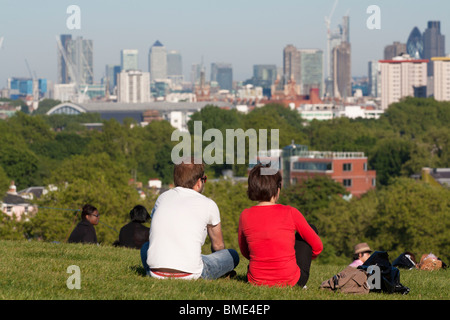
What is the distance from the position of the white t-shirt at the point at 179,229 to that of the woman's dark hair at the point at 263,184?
0.49 m

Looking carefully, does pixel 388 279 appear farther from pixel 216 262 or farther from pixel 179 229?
pixel 179 229

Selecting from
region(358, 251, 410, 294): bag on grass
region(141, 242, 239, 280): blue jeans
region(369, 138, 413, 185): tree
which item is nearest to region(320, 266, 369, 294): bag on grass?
region(358, 251, 410, 294): bag on grass

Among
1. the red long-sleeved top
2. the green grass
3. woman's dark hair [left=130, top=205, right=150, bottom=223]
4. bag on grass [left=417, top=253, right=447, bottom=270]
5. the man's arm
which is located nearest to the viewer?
the green grass

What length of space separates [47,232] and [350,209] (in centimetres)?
2278

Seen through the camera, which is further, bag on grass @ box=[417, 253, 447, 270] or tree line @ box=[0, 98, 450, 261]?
tree line @ box=[0, 98, 450, 261]

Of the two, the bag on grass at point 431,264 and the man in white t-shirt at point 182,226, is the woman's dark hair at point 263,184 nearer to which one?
the man in white t-shirt at point 182,226

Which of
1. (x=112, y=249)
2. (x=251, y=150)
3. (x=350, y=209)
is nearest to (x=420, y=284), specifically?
(x=112, y=249)

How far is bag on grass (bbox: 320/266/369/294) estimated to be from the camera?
332 inches

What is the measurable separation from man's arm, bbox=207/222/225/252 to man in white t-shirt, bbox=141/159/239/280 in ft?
0.17

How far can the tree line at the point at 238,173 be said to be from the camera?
39375 mm

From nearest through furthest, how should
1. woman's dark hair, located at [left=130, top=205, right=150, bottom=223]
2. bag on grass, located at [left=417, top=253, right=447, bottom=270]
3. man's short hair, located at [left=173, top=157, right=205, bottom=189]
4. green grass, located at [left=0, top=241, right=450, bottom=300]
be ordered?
green grass, located at [left=0, top=241, right=450, bottom=300] → man's short hair, located at [left=173, top=157, right=205, bottom=189] → bag on grass, located at [left=417, top=253, right=447, bottom=270] → woman's dark hair, located at [left=130, top=205, right=150, bottom=223]

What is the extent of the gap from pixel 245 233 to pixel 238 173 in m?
79.9

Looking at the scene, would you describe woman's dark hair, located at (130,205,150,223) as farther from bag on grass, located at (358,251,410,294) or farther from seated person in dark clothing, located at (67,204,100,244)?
bag on grass, located at (358,251,410,294)
